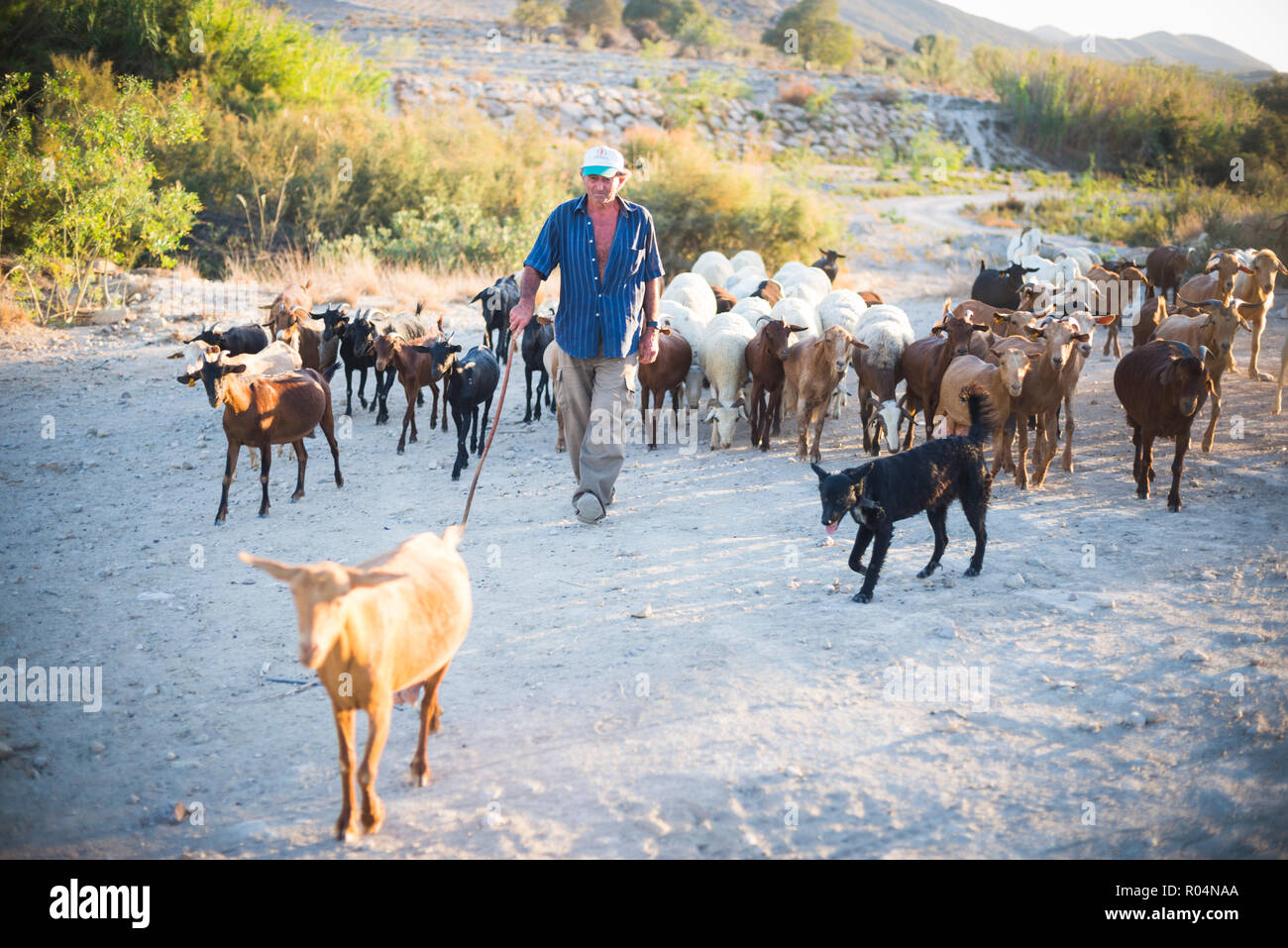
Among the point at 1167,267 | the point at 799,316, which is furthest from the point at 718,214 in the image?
the point at 799,316

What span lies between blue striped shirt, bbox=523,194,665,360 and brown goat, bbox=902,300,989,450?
3.31 meters

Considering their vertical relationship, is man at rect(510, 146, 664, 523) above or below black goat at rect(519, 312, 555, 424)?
above

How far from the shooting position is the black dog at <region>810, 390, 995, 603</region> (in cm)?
604

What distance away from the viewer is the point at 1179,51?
3861 inches

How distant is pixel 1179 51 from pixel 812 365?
111464 mm

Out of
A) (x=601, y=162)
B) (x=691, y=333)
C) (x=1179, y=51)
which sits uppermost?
(x=1179, y=51)

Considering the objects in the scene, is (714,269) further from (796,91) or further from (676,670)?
(796,91)

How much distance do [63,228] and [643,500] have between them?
1011 cm

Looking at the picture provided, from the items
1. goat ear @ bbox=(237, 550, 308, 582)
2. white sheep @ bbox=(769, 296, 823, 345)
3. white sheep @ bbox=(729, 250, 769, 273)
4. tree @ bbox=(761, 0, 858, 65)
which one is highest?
tree @ bbox=(761, 0, 858, 65)

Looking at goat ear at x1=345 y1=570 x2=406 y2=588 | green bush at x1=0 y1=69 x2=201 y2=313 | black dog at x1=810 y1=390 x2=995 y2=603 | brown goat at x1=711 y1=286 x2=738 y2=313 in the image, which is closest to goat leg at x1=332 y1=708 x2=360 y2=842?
goat ear at x1=345 y1=570 x2=406 y2=588

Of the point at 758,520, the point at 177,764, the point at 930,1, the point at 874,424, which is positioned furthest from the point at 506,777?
the point at 930,1

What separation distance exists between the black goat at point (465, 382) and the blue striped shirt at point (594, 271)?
2.12 meters

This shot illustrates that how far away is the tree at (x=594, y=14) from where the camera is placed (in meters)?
51.0

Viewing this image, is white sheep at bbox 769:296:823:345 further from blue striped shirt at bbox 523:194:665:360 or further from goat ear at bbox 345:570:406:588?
goat ear at bbox 345:570:406:588
